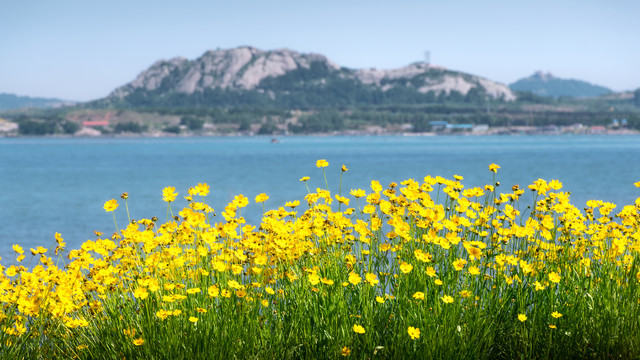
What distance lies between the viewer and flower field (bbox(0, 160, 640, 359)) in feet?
15.5

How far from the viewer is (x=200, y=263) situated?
5.61m

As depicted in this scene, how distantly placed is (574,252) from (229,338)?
3.29 m

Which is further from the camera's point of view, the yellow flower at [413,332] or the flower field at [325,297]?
the flower field at [325,297]

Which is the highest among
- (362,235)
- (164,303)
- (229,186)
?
(362,235)

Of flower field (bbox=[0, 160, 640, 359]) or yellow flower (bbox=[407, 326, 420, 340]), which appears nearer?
yellow flower (bbox=[407, 326, 420, 340])

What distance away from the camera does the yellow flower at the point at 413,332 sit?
4385 mm

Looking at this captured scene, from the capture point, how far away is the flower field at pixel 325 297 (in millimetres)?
4727

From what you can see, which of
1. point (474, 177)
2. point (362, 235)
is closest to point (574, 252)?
point (362, 235)

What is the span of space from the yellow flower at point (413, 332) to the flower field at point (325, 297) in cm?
1

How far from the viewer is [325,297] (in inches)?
197

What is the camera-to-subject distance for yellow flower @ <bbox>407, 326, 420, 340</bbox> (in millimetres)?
4385

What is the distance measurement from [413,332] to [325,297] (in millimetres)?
855

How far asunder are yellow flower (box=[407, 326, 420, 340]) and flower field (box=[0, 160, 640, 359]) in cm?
1

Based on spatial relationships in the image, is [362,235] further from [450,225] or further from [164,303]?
[164,303]
